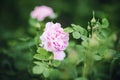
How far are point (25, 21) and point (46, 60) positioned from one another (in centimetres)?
262

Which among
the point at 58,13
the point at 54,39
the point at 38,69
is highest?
the point at 58,13

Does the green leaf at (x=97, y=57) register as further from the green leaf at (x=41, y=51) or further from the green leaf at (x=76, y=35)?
the green leaf at (x=41, y=51)

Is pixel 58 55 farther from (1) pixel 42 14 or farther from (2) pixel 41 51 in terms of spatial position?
(1) pixel 42 14

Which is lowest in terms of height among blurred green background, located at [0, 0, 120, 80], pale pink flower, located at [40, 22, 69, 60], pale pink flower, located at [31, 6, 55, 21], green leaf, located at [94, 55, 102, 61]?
green leaf, located at [94, 55, 102, 61]

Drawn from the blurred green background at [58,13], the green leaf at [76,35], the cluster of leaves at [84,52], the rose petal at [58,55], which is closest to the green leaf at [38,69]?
the cluster of leaves at [84,52]

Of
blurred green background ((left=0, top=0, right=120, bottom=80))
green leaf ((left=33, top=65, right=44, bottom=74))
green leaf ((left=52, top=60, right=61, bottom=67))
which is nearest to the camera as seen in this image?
green leaf ((left=33, top=65, right=44, bottom=74))

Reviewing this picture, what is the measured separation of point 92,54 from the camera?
254cm

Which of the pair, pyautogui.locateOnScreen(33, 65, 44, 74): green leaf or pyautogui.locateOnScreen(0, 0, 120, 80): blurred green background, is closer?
pyautogui.locateOnScreen(33, 65, 44, 74): green leaf

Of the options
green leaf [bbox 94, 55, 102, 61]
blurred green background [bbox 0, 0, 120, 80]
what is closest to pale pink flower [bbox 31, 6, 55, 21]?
blurred green background [bbox 0, 0, 120, 80]

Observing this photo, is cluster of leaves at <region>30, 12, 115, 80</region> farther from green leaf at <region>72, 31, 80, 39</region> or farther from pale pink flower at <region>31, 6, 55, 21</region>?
pale pink flower at <region>31, 6, 55, 21</region>

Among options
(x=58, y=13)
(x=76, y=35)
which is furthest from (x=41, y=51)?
(x=58, y=13)

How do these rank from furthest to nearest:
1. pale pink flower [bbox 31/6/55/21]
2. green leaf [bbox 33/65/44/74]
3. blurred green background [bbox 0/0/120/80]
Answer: blurred green background [bbox 0/0/120/80] < pale pink flower [bbox 31/6/55/21] < green leaf [bbox 33/65/44/74]

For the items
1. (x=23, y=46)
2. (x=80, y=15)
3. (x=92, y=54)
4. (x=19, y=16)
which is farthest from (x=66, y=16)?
(x=92, y=54)

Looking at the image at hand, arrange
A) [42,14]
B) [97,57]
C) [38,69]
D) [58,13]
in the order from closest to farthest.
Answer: [38,69]
[97,57]
[42,14]
[58,13]
